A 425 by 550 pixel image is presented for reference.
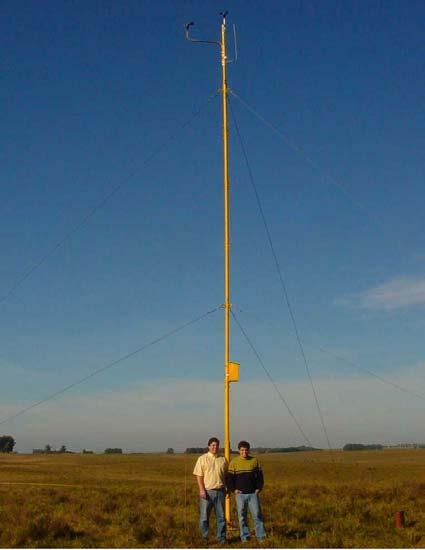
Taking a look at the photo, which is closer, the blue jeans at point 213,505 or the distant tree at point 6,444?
the blue jeans at point 213,505

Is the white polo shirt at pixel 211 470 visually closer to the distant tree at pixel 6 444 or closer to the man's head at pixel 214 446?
the man's head at pixel 214 446

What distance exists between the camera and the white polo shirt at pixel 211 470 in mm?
12461

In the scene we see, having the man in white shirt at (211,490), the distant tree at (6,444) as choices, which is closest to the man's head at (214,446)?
the man in white shirt at (211,490)

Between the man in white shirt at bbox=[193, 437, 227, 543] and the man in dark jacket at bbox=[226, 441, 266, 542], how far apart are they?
0.23m

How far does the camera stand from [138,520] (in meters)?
16.1

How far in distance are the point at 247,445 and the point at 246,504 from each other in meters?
1.13

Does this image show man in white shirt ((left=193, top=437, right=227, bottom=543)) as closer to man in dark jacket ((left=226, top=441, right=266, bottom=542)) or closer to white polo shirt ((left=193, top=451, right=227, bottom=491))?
white polo shirt ((left=193, top=451, right=227, bottom=491))

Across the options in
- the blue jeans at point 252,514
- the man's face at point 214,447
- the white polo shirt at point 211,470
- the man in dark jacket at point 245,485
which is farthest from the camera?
the man's face at point 214,447

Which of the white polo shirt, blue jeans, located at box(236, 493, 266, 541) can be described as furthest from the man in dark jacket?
the white polo shirt

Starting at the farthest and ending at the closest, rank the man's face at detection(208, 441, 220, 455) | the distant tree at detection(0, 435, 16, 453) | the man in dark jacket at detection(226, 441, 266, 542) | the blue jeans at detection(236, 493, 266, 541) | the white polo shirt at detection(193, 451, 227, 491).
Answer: the distant tree at detection(0, 435, 16, 453) < the man's face at detection(208, 441, 220, 455) < the white polo shirt at detection(193, 451, 227, 491) < the man in dark jacket at detection(226, 441, 266, 542) < the blue jeans at detection(236, 493, 266, 541)

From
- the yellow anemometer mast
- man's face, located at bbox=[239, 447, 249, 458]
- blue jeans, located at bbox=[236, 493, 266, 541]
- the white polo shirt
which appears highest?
the yellow anemometer mast

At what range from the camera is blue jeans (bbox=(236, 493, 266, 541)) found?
39.9ft

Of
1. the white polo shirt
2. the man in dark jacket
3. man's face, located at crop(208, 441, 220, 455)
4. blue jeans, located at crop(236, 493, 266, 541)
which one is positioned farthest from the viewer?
man's face, located at crop(208, 441, 220, 455)

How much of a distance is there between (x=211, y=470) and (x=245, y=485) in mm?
728
